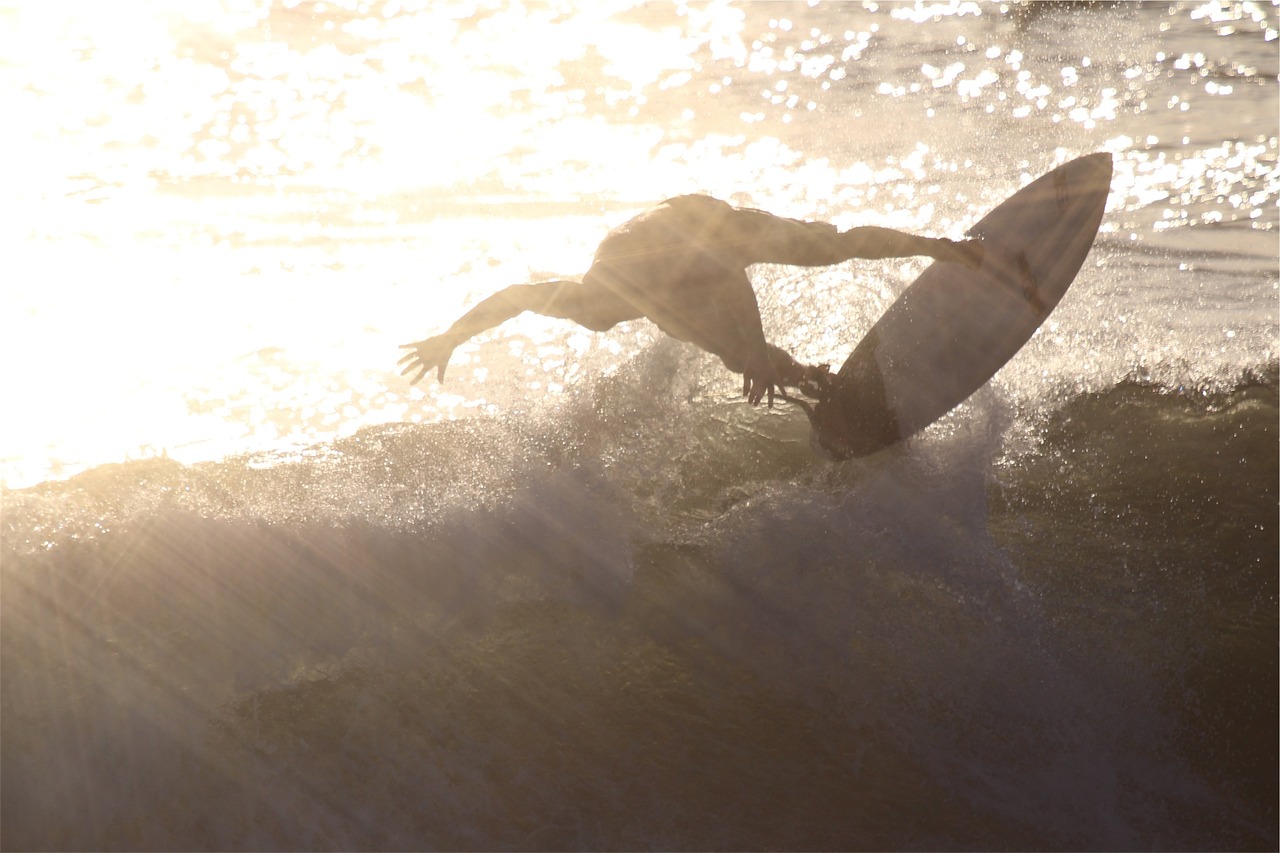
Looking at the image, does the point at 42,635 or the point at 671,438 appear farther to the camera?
the point at 671,438

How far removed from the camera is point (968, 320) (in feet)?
17.7

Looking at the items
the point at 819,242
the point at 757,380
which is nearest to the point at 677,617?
the point at 757,380

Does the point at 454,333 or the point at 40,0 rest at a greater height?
the point at 40,0

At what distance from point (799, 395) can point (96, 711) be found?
3681 mm

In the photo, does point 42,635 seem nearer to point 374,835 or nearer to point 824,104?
point 374,835

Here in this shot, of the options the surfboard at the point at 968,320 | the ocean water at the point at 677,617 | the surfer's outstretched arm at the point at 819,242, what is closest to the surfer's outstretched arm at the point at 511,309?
the surfer's outstretched arm at the point at 819,242

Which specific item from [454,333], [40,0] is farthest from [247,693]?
[40,0]

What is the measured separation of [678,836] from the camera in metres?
4.77

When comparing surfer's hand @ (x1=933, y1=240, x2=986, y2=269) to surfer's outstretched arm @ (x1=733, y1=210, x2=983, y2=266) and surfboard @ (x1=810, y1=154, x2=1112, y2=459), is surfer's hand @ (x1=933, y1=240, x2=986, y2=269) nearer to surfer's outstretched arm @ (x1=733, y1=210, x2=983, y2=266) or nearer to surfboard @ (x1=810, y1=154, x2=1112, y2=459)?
surfer's outstretched arm @ (x1=733, y1=210, x2=983, y2=266)

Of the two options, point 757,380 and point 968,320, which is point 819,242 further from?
point 968,320

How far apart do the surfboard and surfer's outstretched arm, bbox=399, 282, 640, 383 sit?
140 cm

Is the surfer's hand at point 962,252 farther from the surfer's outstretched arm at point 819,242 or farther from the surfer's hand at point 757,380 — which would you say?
the surfer's hand at point 757,380

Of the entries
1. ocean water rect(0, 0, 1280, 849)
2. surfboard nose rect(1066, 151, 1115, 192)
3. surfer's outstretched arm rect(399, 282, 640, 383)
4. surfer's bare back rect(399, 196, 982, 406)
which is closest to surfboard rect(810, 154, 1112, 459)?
surfboard nose rect(1066, 151, 1115, 192)

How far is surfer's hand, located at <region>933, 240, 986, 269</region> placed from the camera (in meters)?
4.58
